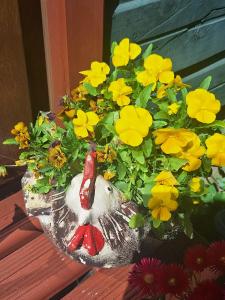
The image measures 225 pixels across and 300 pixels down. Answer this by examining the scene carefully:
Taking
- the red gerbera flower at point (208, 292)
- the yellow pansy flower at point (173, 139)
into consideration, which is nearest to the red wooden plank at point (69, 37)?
the yellow pansy flower at point (173, 139)

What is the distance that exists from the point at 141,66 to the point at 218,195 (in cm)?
57

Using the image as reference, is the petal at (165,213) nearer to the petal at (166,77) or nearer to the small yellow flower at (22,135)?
the petal at (166,77)

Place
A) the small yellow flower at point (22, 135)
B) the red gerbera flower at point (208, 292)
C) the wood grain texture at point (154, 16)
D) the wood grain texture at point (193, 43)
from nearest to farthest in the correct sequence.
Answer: the red gerbera flower at point (208, 292) < the small yellow flower at point (22, 135) < the wood grain texture at point (154, 16) < the wood grain texture at point (193, 43)

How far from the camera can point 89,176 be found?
108 cm

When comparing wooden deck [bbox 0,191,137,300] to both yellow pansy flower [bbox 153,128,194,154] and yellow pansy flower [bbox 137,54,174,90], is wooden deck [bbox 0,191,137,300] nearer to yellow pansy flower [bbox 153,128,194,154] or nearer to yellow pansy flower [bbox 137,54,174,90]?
yellow pansy flower [bbox 153,128,194,154]

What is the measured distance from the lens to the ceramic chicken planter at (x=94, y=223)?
3.67ft

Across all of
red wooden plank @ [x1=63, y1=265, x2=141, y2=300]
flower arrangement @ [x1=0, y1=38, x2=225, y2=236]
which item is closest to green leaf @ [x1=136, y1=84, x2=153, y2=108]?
flower arrangement @ [x1=0, y1=38, x2=225, y2=236]

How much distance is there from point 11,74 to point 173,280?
916 mm

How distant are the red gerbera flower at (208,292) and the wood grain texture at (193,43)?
3.42 feet

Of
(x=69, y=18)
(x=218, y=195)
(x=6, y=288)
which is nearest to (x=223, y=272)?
(x=218, y=195)

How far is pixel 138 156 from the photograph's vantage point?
3.61ft

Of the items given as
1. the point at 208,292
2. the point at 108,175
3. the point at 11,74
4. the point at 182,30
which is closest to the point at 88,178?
the point at 108,175

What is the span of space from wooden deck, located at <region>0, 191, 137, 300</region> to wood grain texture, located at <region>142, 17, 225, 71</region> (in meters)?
0.89

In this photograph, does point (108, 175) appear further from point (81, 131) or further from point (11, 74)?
point (11, 74)
